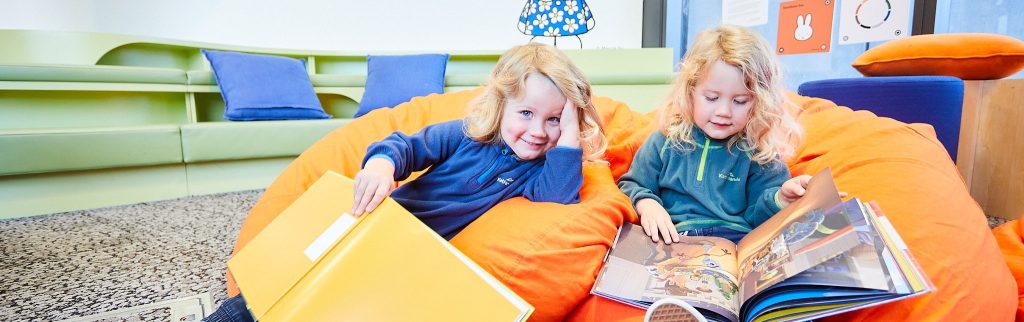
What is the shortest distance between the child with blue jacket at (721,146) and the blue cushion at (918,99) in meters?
0.59

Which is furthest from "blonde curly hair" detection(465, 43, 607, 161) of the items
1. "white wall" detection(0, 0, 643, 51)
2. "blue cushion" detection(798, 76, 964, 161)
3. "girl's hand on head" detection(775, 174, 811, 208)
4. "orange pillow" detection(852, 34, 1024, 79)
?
"white wall" detection(0, 0, 643, 51)

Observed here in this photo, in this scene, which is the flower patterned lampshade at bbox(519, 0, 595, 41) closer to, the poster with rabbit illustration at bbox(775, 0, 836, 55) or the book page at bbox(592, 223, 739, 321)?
the poster with rabbit illustration at bbox(775, 0, 836, 55)

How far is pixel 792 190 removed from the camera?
32.6 inches

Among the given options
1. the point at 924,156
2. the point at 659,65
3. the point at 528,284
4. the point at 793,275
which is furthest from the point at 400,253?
the point at 659,65

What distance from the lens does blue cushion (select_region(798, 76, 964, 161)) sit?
134 cm

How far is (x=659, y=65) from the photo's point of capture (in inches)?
107

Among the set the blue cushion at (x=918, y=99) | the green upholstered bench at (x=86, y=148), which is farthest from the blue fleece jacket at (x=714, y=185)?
the green upholstered bench at (x=86, y=148)

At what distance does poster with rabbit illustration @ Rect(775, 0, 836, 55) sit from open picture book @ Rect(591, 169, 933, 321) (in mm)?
2020

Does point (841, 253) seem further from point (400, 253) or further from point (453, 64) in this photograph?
point (453, 64)

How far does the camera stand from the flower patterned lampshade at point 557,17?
104 inches

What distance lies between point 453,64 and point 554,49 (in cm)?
213

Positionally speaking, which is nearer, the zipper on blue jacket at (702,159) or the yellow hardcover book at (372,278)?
the yellow hardcover book at (372,278)

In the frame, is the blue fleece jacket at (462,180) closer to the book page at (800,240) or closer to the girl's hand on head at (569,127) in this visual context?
the girl's hand on head at (569,127)

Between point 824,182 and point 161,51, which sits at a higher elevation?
point 161,51
